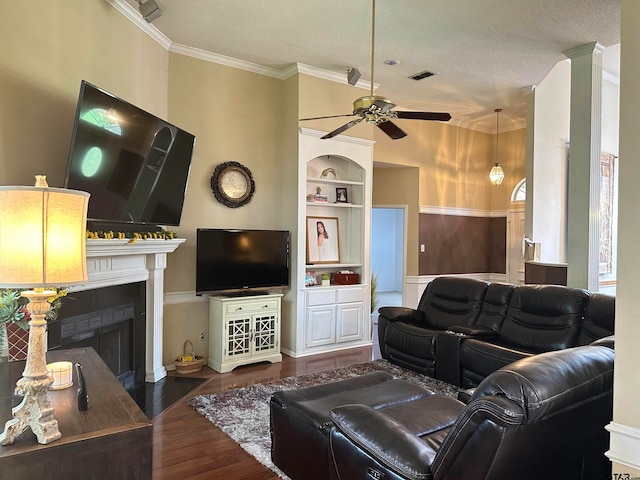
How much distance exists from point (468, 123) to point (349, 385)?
20.9 ft

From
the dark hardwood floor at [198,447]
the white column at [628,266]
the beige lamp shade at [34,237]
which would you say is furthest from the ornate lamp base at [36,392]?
the white column at [628,266]

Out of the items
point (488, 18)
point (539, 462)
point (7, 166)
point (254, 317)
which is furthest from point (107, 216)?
point (488, 18)

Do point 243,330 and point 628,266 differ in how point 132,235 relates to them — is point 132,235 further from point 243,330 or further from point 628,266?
point 628,266

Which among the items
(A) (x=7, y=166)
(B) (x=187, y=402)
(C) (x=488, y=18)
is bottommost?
(B) (x=187, y=402)

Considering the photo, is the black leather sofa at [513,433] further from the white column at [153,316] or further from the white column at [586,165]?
the white column at [586,165]

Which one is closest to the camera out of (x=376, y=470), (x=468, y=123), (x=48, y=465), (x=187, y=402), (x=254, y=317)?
(x=48, y=465)

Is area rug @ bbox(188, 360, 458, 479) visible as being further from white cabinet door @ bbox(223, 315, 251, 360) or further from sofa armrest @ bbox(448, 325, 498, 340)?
white cabinet door @ bbox(223, 315, 251, 360)

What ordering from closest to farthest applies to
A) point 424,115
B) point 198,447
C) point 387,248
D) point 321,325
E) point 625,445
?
point 625,445, point 198,447, point 424,115, point 321,325, point 387,248

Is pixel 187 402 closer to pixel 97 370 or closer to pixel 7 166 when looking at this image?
pixel 97 370

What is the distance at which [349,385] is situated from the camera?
9.22 feet

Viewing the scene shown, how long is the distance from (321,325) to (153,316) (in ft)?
6.63

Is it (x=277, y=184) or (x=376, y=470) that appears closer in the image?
(x=376, y=470)

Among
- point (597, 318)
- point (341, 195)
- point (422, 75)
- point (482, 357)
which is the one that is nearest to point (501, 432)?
point (482, 357)

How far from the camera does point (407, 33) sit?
439 centimetres
